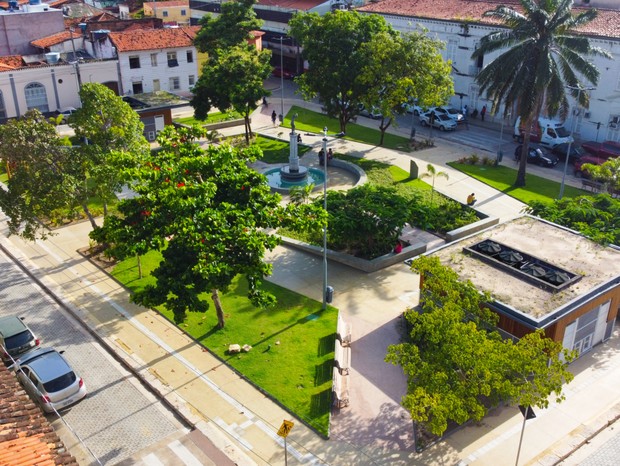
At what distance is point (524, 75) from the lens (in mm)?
38469

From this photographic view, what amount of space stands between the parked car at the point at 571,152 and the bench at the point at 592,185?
15.8 ft

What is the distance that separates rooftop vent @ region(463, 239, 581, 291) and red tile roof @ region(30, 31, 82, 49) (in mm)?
50677

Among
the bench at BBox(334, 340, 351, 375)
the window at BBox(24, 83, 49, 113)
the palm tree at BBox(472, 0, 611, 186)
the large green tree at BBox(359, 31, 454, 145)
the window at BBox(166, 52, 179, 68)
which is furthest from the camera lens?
the window at BBox(166, 52, 179, 68)

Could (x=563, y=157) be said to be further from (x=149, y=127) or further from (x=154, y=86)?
(x=154, y=86)

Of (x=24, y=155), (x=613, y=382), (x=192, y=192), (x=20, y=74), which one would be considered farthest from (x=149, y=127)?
(x=613, y=382)

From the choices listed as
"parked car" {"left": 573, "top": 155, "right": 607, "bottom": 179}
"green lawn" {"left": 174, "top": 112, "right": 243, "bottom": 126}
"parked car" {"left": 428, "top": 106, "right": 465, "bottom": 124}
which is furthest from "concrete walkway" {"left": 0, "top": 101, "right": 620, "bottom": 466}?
"parked car" {"left": 428, "top": 106, "right": 465, "bottom": 124}

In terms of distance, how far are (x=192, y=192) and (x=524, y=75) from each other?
24.7m

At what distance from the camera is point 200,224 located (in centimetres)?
2206

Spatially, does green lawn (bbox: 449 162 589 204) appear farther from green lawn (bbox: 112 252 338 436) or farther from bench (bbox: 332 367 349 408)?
bench (bbox: 332 367 349 408)

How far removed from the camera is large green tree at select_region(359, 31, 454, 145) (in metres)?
44.2

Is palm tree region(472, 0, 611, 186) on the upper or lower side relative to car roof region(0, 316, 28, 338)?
upper

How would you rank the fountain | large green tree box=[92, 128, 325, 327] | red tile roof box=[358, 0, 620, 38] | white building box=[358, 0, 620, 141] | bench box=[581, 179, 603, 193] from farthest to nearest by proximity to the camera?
red tile roof box=[358, 0, 620, 38] → white building box=[358, 0, 620, 141] → the fountain → bench box=[581, 179, 603, 193] → large green tree box=[92, 128, 325, 327]

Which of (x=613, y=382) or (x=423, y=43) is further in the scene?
(x=423, y=43)

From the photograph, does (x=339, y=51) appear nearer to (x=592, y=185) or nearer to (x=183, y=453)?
(x=592, y=185)
